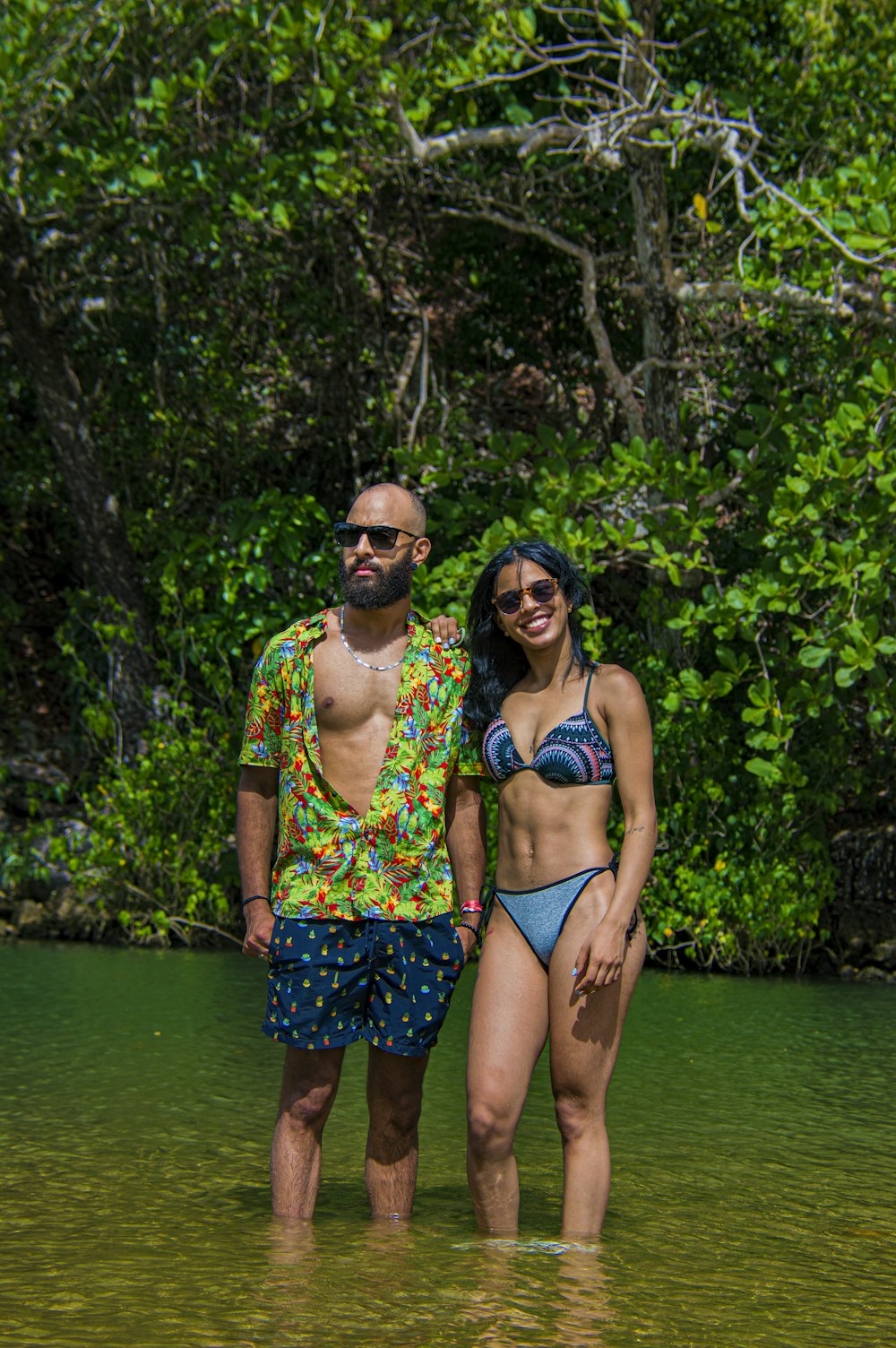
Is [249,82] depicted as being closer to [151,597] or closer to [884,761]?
[151,597]

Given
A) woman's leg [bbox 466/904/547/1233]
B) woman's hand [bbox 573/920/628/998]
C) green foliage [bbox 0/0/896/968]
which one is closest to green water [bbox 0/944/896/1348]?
woman's leg [bbox 466/904/547/1233]

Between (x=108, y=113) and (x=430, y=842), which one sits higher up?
(x=108, y=113)

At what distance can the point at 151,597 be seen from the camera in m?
11.8

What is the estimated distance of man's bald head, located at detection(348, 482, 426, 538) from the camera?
13.9 feet

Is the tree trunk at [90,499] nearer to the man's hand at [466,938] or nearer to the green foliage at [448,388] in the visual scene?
the green foliage at [448,388]

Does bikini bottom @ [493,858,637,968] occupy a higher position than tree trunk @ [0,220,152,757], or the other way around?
tree trunk @ [0,220,152,757]

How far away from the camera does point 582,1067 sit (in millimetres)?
3920

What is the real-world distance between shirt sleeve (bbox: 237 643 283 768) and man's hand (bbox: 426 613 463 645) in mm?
430

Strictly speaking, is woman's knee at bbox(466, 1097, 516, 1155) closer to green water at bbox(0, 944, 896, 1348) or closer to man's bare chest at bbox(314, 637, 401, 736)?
green water at bbox(0, 944, 896, 1348)

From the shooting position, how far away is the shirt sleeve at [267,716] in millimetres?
4215

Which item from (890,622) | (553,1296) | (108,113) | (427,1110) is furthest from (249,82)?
(553,1296)

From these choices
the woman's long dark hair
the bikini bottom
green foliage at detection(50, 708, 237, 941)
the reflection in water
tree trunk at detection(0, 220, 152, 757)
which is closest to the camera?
the reflection in water

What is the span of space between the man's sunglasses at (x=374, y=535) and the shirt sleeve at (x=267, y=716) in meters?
0.34

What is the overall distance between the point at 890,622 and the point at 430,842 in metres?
5.58
